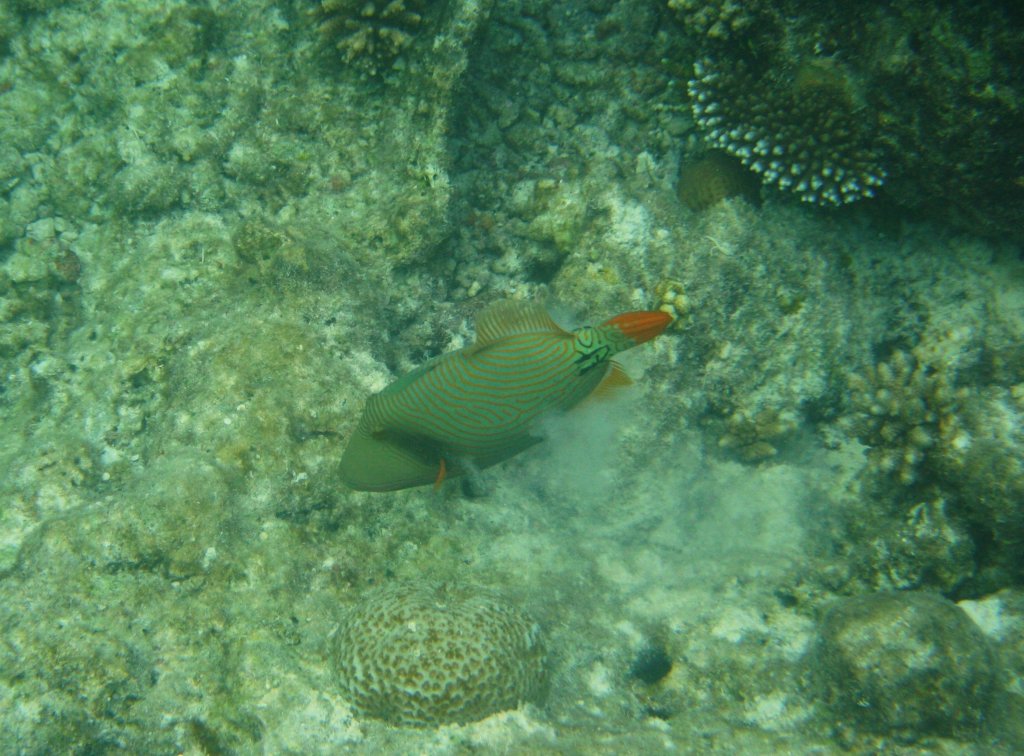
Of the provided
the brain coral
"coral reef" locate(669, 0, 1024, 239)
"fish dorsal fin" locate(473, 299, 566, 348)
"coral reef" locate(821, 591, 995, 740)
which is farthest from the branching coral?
the brain coral

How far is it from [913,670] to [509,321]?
8.57ft

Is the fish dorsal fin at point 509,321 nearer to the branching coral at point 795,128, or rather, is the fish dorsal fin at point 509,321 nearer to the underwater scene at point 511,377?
the underwater scene at point 511,377

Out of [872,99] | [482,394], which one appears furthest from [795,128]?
[482,394]

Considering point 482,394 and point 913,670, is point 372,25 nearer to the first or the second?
point 482,394

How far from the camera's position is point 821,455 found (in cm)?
431

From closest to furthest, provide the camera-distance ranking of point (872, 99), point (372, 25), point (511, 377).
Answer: point (511, 377)
point (872, 99)
point (372, 25)

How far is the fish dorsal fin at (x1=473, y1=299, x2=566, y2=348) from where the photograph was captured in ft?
9.57

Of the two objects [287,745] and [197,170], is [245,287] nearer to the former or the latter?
[197,170]

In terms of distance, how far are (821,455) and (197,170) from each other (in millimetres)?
5294

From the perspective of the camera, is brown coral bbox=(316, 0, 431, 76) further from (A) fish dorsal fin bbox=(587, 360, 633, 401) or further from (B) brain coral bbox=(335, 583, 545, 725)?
(B) brain coral bbox=(335, 583, 545, 725)

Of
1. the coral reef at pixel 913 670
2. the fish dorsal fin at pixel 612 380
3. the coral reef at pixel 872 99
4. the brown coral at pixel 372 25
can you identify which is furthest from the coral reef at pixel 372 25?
the coral reef at pixel 913 670

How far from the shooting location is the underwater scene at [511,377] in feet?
9.73

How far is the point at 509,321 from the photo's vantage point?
2934 mm

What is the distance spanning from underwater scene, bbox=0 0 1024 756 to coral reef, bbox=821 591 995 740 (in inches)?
0.7
